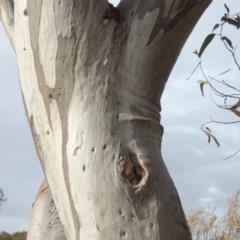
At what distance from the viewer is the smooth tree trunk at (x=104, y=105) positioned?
957 mm

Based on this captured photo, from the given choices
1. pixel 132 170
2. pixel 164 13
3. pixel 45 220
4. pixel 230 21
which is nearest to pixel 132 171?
pixel 132 170

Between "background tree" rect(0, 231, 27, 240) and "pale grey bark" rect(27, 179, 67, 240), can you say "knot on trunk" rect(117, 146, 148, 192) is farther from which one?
"background tree" rect(0, 231, 27, 240)

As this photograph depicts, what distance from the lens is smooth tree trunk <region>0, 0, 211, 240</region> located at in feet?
3.14

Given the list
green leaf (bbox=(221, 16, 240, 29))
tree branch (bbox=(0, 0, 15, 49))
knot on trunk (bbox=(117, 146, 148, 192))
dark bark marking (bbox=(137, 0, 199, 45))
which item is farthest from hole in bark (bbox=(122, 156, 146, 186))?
green leaf (bbox=(221, 16, 240, 29))

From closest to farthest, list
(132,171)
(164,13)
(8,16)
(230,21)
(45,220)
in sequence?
1. (132,171)
2. (164,13)
3. (8,16)
4. (45,220)
5. (230,21)

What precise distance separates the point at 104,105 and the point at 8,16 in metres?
0.53

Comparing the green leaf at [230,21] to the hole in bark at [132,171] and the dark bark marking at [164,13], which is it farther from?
the hole in bark at [132,171]

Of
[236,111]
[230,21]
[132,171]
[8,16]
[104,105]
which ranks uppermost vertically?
[230,21]

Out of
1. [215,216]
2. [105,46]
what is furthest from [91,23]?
[215,216]

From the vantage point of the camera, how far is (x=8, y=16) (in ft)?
4.65

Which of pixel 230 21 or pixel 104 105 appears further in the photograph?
pixel 230 21

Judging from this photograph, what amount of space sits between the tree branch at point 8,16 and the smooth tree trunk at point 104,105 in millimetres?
248

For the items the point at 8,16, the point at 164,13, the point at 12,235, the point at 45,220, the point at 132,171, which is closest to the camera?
the point at 132,171

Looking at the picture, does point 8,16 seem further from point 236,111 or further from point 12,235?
point 12,235
